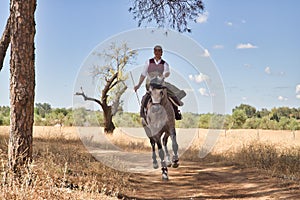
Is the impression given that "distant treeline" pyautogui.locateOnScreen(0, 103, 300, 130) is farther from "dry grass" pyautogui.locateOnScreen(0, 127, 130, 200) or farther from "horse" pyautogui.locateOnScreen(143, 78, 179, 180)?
"horse" pyautogui.locateOnScreen(143, 78, 179, 180)

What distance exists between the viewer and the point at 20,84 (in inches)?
280

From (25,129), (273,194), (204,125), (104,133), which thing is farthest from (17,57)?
(204,125)

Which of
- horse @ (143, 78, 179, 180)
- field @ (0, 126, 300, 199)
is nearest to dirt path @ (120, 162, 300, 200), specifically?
field @ (0, 126, 300, 199)

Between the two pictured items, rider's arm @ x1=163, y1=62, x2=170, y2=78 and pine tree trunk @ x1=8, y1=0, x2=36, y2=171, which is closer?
pine tree trunk @ x1=8, y1=0, x2=36, y2=171

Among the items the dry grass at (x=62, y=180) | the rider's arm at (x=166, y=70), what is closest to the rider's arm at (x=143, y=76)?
the rider's arm at (x=166, y=70)

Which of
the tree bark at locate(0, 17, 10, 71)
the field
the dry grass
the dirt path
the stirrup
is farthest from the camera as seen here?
the tree bark at locate(0, 17, 10, 71)

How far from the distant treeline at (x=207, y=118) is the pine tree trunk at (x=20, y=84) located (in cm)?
1174

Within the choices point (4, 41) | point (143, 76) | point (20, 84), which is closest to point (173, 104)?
point (143, 76)

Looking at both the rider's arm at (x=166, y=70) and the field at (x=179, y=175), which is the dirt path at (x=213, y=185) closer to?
the field at (x=179, y=175)

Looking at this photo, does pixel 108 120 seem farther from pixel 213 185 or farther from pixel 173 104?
pixel 213 185

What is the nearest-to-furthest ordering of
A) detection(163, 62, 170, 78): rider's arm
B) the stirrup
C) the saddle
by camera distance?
detection(163, 62, 170, 78): rider's arm, the saddle, the stirrup

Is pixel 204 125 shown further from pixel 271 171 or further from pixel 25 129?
pixel 25 129

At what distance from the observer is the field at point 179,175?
5.80 meters

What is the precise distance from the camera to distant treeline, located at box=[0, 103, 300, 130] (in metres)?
20.8
